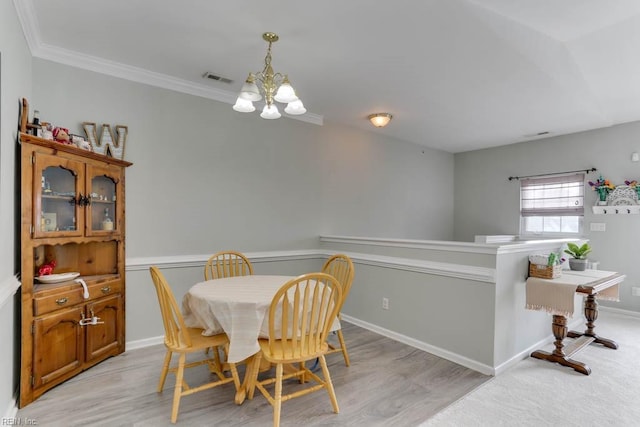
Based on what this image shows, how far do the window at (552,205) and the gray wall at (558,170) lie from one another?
0.11m

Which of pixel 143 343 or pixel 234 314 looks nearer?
pixel 234 314

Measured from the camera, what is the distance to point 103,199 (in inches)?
109

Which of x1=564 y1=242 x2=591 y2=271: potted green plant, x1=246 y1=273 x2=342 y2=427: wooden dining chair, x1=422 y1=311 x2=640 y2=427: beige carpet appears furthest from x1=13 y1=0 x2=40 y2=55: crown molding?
x1=564 y1=242 x2=591 y2=271: potted green plant

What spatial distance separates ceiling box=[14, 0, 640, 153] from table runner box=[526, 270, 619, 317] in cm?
187

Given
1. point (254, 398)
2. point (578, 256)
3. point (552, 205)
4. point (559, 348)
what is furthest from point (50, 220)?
point (552, 205)

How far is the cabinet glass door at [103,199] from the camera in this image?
103 inches

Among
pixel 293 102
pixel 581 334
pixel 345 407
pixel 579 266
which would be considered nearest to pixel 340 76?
pixel 293 102

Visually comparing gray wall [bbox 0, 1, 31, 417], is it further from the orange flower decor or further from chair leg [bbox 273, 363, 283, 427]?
the orange flower decor

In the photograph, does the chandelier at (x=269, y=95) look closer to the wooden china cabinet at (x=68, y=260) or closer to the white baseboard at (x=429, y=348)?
the wooden china cabinet at (x=68, y=260)

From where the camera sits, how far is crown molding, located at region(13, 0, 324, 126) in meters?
2.28

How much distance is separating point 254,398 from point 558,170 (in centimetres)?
536

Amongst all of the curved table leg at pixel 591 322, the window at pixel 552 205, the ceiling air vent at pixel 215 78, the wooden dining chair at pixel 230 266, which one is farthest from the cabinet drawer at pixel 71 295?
the window at pixel 552 205

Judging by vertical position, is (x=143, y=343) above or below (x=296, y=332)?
below

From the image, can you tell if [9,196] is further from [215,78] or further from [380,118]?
[380,118]
